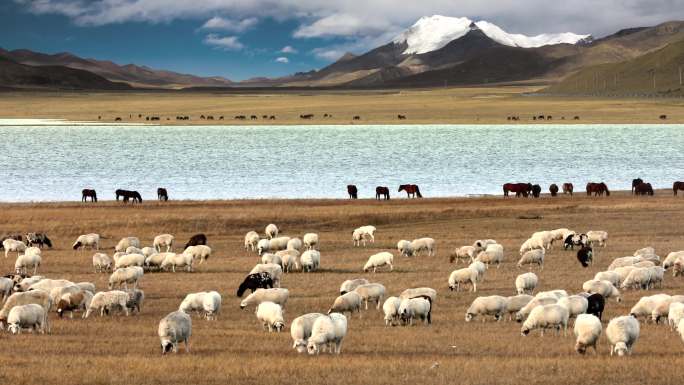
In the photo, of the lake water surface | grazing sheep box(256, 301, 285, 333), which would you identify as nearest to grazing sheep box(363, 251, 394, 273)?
grazing sheep box(256, 301, 285, 333)

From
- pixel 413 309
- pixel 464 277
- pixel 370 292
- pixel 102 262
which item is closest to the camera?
pixel 413 309

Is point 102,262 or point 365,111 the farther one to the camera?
point 365,111

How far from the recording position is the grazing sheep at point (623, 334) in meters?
13.3

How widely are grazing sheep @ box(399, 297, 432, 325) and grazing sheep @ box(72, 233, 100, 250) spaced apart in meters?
13.7

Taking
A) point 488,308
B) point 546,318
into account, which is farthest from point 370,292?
point 546,318

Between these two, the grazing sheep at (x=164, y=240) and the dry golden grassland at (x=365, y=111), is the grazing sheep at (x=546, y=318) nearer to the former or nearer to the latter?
the grazing sheep at (x=164, y=240)

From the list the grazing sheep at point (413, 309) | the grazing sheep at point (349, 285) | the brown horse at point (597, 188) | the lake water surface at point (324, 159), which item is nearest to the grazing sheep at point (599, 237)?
the grazing sheep at point (349, 285)

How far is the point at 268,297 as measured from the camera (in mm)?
17281

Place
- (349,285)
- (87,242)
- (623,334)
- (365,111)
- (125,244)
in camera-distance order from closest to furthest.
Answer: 1. (623,334)
2. (349,285)
3. (125,244)
4. (87,242)
5. (365,111)

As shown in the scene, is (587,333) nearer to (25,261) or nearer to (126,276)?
(126,276)

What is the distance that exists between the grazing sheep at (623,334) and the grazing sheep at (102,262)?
13171 millimetres

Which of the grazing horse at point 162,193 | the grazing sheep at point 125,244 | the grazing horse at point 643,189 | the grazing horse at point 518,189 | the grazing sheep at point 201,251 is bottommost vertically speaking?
the grazing sheep at point 201,251

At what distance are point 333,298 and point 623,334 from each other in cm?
676

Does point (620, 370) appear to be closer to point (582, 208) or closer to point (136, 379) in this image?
point (136, 379)
